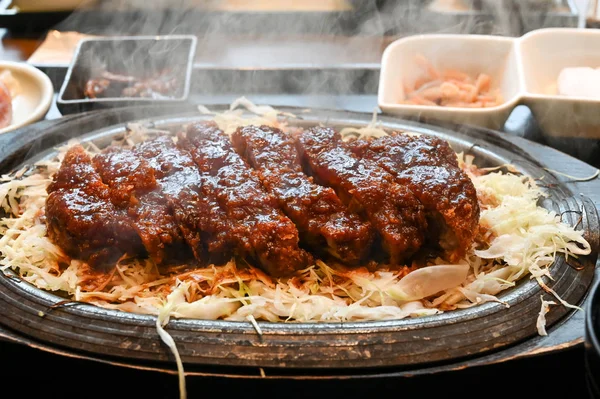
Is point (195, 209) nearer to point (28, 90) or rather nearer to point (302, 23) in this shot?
point (28, 90)

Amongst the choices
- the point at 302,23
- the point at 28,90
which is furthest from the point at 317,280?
the point at 302,23

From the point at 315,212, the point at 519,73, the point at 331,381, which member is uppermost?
the point at 519,73

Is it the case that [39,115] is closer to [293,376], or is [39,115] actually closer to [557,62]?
[293,376]

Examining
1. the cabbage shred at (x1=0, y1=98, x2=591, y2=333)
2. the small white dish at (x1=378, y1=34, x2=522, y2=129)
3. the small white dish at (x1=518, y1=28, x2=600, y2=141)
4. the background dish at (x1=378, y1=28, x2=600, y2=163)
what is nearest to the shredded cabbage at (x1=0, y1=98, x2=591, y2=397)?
the cabbage shred at (x1=0, y1=98, x2=591, y2=333)

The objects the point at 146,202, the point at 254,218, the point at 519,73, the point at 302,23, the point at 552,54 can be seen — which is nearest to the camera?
the point at 254,218

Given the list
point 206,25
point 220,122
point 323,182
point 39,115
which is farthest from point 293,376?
point 206,25

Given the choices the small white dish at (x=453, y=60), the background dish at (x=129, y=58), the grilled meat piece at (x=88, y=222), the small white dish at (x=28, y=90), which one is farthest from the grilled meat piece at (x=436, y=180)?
the small white dish at (x=28, y=90)

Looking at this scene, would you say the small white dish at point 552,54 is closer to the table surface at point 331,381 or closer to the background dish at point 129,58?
the table surface at point 331,381
